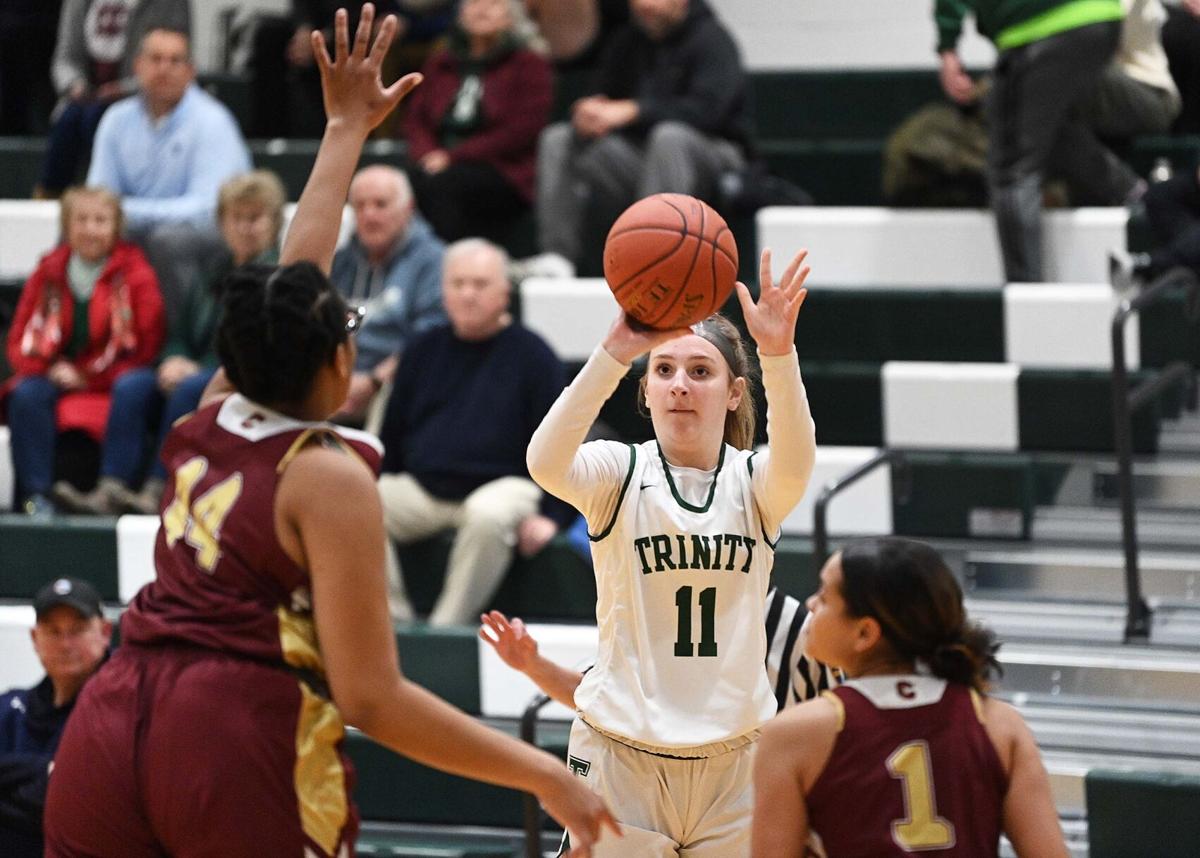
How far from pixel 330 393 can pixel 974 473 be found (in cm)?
385

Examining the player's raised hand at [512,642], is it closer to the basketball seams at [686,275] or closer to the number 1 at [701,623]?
the number 1 at [701,623]

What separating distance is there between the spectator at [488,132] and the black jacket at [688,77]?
318 millimetres

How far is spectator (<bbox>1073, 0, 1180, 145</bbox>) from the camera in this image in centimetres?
713

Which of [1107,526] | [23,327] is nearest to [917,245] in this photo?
[1107,526]

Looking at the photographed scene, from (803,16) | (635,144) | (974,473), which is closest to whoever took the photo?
(974,473)

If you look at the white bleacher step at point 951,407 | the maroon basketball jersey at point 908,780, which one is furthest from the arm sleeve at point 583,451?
the white bleacher step at point 951,407

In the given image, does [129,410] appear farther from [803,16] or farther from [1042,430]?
[803,16]

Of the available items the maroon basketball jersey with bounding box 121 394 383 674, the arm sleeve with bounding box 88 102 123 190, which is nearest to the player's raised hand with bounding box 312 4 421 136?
the maroon basketball jersey with bounding box 121 394 383 674

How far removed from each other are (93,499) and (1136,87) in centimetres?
410

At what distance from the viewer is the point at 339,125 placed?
3.04 meters

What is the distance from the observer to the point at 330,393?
256 centimetres

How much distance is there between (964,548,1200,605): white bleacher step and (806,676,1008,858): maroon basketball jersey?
328 cm

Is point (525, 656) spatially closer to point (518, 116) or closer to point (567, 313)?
point (567, 313)

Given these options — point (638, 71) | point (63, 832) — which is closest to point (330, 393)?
point (63, 832)
